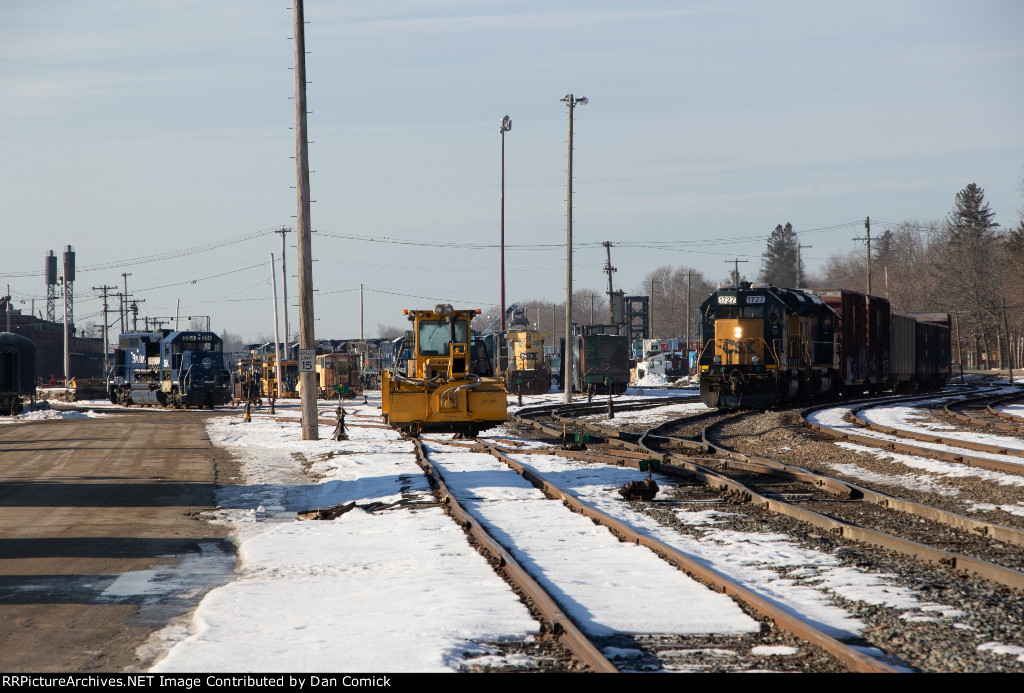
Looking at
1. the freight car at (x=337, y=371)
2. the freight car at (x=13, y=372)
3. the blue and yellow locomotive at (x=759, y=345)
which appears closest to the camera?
the blue and yellow locomotive at (x=759, y=345)

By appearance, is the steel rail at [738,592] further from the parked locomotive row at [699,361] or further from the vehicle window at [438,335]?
the vehicle window at [438,335]

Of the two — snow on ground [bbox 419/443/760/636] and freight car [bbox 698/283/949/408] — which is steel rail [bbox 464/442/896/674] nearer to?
snow on ground [bbox 419/443/760/636]

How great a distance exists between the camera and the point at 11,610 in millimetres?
7547

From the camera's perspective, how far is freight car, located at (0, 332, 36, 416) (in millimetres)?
42281

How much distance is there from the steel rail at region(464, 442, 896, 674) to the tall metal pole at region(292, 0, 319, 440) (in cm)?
1202

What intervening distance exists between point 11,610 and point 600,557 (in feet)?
15.8

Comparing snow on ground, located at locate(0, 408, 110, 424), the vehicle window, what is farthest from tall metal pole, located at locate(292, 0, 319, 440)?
snow on ground, located at locate(0, 408, 110, 424)

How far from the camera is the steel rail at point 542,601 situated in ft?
18.3

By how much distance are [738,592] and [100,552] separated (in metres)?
6.60

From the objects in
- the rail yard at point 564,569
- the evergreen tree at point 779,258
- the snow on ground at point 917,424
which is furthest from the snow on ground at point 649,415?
the evergreen tree at point 779,258

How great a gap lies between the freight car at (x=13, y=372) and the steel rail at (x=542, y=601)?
36.5 m

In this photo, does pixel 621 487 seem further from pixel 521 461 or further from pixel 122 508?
pixel 122 508

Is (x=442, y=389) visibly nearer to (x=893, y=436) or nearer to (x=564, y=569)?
(x=893, y=436)
